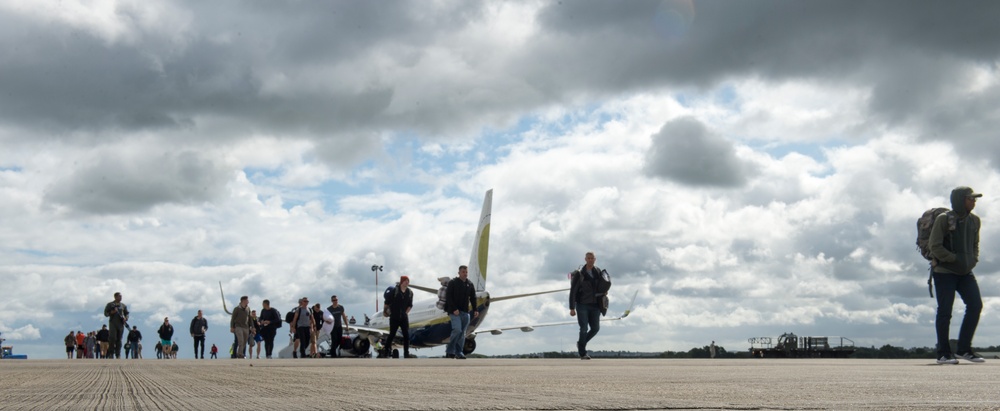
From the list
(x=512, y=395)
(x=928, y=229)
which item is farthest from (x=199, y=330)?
(x=512, y=395)

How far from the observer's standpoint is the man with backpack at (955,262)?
984cm

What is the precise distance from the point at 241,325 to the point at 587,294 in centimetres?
1088

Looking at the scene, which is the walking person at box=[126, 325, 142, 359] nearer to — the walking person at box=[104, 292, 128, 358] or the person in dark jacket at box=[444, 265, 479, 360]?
the walking person at box=[104, 292, 128, 358]

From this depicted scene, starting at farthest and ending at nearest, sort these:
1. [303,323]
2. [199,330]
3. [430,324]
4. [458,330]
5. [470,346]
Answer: [470,346] → [430,324] → [199,330] → [303,323] → [458,330]

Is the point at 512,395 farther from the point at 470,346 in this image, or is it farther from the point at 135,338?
the point at 470,346

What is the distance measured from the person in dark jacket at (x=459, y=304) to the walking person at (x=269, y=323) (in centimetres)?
843

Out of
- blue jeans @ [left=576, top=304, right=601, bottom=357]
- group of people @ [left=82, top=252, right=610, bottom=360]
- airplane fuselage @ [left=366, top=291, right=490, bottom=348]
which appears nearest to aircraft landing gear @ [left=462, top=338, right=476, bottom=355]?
airplane fuselage @ [left=366, top=291, right=490, bottom=348]

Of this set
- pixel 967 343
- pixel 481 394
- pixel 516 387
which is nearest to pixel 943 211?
pixel 967 343

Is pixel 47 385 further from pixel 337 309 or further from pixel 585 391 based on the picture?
pixel 337 309

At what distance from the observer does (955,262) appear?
987cm

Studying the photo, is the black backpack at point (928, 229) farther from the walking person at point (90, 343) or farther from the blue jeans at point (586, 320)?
the walking person at point (90, 343)

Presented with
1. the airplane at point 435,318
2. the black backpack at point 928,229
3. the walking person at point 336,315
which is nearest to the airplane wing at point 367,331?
the airplane at point 435,318

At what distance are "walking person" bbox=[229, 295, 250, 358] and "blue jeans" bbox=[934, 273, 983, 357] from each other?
1575cm

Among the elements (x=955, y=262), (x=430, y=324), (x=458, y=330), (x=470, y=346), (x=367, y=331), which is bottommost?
(x=470, y=346)
